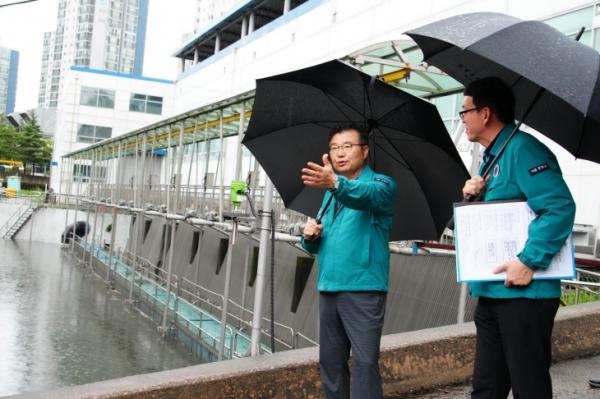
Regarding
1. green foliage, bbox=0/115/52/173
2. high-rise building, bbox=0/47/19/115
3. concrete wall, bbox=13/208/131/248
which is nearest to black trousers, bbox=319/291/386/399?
concrete wall, bbox=13/208/131/248

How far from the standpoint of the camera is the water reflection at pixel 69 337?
10.5 meters

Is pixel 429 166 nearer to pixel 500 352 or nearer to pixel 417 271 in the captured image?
pixel 500 352

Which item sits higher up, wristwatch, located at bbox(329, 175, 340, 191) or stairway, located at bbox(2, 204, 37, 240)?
wristwatch, located at bbox(329, 175, 340, 191)

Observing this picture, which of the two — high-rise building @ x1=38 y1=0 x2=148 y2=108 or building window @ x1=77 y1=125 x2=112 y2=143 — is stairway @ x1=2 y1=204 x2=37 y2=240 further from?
high-rise building @ x1=38 y1=0 x2=148 y2=108

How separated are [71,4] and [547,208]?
140793mm

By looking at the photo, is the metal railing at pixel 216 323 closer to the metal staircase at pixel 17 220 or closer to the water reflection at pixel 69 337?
the water reflection at pixel 69 337

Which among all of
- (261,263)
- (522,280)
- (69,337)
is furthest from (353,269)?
(69,337)

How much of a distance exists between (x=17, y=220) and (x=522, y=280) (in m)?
36.1

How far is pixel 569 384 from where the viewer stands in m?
4.29

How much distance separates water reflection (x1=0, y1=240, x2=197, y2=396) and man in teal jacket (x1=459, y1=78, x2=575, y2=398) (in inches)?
338

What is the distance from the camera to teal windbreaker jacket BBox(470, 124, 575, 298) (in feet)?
7.24

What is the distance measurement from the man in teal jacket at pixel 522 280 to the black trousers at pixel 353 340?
1.61 feet

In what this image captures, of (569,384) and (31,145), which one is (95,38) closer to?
(31,145)

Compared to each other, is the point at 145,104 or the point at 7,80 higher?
the point at 7,80
